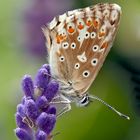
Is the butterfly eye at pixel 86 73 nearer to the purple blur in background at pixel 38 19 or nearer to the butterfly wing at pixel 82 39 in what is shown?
the butterfly wing at pixel 82 39

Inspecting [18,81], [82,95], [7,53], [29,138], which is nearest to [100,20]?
[82,95]

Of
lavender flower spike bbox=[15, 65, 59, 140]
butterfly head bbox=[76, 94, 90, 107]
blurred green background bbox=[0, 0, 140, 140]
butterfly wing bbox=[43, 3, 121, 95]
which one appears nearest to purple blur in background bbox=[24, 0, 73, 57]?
blurred green background bbox=[0, 0, 140, 140]

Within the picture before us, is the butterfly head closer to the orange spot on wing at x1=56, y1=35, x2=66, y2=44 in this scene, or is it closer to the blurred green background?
the orange spot on wing at x1=56, y1=35, x2=66, y2=44

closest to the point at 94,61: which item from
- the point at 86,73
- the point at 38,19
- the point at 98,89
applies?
the point at 86,73

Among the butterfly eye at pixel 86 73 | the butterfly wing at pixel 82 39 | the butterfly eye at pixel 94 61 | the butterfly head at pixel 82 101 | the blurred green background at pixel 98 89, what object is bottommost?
the blurred green background at pixel 98 89

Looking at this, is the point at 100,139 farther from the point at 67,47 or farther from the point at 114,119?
the point at 67,47

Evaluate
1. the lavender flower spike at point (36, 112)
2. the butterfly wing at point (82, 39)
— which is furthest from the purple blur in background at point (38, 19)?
the lavender flower spike at point (36, 112)

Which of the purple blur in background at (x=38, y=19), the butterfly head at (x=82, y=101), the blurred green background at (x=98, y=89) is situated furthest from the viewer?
the purple blur in background at (x=38, y=19)

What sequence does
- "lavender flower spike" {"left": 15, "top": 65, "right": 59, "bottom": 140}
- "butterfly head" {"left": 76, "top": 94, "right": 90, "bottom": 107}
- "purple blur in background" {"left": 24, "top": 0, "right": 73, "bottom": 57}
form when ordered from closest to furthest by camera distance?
1. "lavender flower spike" {"left": 15, "top": 65, "right": 59, "bottom": 140}
2. "butterfly head" {"left": 76, "top": 94, "right": 90, "bottom": 107}
3. "purple blur in background" {"left": 24, "top": 0, "right": 73, "bottom": 57}

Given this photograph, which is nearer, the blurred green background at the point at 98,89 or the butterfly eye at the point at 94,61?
the butterfly eye at the point at 94,61
